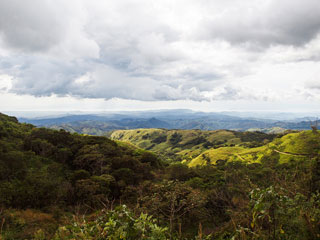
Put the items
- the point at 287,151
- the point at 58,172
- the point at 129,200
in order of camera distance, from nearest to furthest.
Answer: the point at 129,200
the point at 58,172
the point at 287,151

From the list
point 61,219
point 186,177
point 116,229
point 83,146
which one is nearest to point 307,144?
point 186,177

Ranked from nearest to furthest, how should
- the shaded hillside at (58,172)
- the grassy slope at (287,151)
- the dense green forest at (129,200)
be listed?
the dense green forest at (129,200) → the shaded hillside at (58,172) → the grassy slope at (287,151)

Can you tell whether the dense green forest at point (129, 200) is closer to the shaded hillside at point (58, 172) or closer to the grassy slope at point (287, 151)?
the shaded hillside at point (58, 172)

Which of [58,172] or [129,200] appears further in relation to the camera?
[58,172]

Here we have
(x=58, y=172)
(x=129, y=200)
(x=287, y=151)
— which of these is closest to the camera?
(x=129, y=200)

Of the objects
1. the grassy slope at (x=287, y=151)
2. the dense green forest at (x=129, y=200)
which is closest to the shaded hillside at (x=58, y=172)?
the dense green forest at (x=129, y=200)

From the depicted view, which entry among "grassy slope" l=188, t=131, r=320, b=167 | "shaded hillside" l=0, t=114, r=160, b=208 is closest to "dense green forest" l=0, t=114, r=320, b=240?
"shaded hillside" l=0, t=114, r=160, b=208

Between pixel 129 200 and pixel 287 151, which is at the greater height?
pixel 129 200

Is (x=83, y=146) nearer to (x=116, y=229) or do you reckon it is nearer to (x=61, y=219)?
(x=61, y=219)

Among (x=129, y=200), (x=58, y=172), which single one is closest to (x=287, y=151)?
(x=129, y=200)

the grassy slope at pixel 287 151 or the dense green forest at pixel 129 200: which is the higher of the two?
the dense green forest at pixel 129 200

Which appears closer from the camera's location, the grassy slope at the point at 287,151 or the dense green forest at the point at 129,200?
the dense green forest at the point at 129,200

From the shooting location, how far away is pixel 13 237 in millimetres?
19422

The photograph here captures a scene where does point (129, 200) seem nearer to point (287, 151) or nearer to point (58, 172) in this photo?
point (58, 172)
